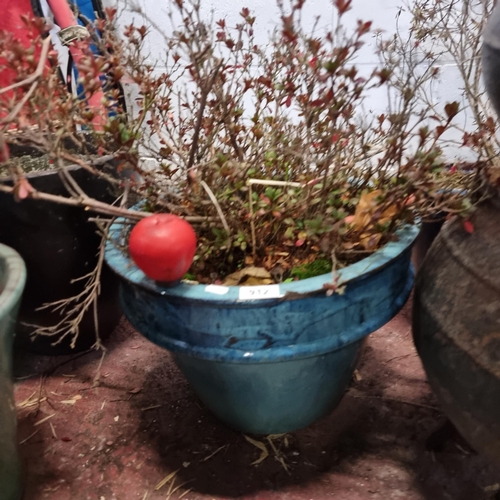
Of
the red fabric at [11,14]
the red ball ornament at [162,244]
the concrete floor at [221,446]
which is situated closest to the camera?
the red ball ornament at [162,244]

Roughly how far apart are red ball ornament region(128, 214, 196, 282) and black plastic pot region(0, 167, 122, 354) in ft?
1.35

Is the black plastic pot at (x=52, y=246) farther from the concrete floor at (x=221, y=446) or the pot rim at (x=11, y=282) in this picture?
the pot rim at (x=11, y=282)

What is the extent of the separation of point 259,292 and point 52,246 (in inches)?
25.7

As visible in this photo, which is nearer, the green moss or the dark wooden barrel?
the dark wooden barrel

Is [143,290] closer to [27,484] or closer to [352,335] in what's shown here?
[352,335]

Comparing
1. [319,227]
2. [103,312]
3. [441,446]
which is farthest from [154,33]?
[441,446]

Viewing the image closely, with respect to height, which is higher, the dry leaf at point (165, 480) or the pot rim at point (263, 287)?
the pot rim at point (263, 287)

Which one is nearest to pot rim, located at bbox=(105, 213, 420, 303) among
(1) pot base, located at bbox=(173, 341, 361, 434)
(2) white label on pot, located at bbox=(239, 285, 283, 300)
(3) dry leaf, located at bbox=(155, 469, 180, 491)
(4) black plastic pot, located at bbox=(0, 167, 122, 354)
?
(2) white label on pot, located at bbox=(239, 285, 283, 300)

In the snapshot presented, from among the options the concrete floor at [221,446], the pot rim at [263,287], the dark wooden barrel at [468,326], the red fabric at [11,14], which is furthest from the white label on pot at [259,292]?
the red fabric at [11,14]

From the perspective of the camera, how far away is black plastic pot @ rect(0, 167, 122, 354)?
1074 mm

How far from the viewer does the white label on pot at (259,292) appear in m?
0.72

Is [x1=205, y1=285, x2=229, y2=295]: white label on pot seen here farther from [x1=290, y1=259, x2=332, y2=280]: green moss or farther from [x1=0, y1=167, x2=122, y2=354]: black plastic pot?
[x1=0, y1=167, x2=122, y2=354]: black plastic pot

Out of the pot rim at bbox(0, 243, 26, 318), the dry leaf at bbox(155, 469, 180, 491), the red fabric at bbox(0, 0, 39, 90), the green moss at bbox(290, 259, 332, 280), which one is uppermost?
the red fabric at bbox(0, 0, 39, 90)

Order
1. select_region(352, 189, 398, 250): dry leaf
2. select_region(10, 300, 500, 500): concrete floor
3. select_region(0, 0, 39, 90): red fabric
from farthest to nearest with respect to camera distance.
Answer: select_region(0, 0, 39, 90): red fabric
select_region(10, 300, 500, 500): concrete floor
select_region(352, 189, 398, 250): dry leaf
